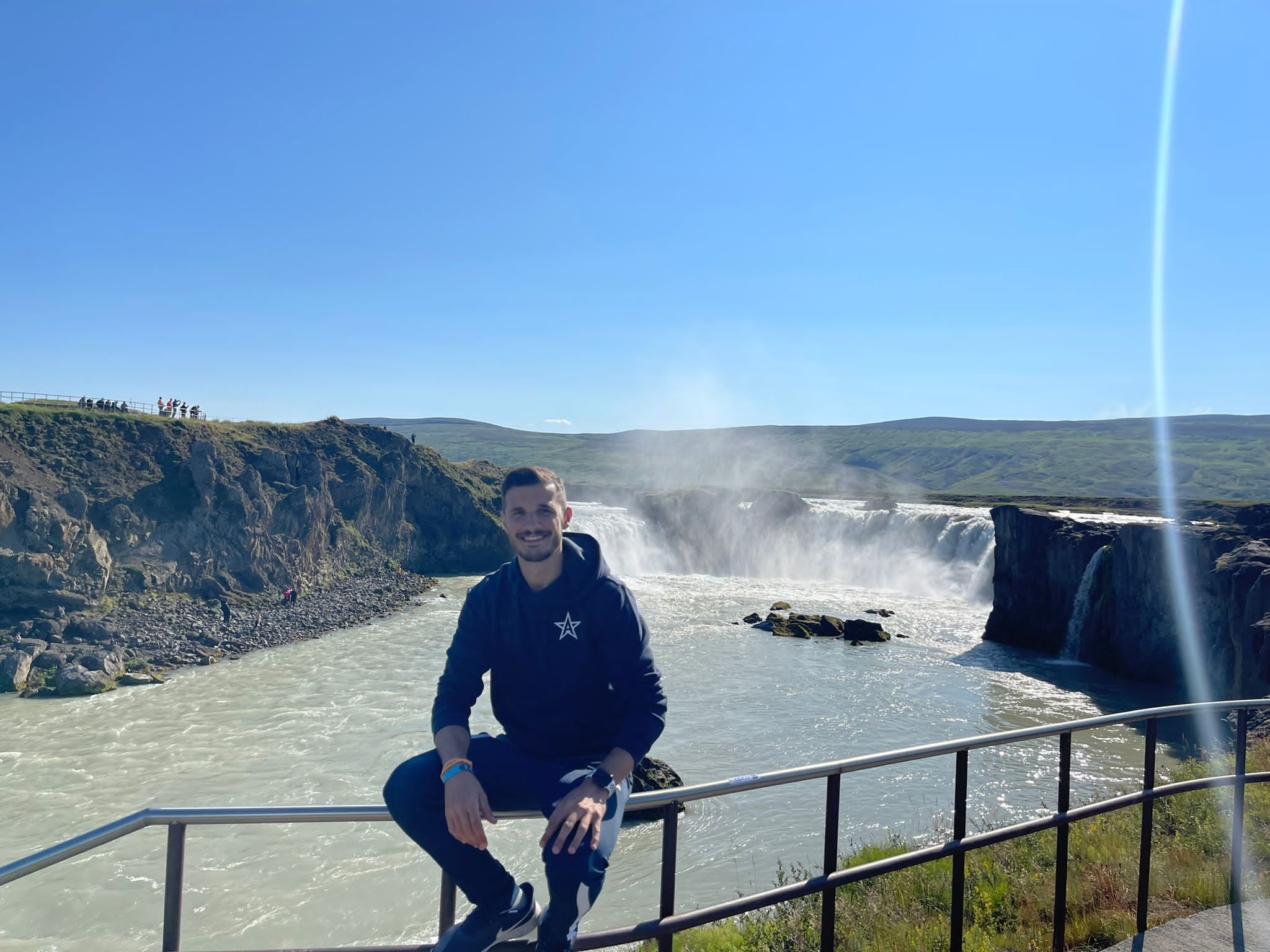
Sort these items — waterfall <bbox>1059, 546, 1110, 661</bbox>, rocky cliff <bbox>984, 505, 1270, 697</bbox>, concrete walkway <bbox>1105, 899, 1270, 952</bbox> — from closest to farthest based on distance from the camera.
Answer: concrete walkway <bbox>1105, 899, 1270, 952</bbox>
rocky cliff <bbox>984, 505, 1270, 697</bbox>
waterfall <bbox>1059, 546, 1110, 661</bbox>

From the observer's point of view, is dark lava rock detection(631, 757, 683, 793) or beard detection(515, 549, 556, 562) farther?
dark lava rock detection(631, 757, 683, 793)

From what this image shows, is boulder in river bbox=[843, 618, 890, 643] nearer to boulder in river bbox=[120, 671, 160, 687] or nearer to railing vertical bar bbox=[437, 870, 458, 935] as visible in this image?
boulder in river bbox=[120, 671, 160, 687]

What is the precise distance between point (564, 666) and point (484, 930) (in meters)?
0.85

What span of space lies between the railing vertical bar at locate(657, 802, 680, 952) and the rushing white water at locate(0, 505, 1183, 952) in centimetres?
857

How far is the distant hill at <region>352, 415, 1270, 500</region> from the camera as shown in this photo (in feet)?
418

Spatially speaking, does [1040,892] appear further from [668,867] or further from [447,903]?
[447,903]

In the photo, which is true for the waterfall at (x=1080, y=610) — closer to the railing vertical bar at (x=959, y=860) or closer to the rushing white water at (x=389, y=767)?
the rushing white water at (x=389, y=767)

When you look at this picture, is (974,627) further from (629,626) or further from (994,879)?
(629,626)

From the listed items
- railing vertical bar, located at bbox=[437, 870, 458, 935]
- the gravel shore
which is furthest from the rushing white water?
railing vertical bar, located at bbox=[437, 870, 458, 935]

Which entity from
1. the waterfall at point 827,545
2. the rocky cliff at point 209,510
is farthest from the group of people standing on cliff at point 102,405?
the waterfall at point 827,545

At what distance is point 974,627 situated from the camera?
3550 centimetres

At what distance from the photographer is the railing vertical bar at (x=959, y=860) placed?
3721mm

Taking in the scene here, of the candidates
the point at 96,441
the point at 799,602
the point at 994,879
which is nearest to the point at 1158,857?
the point at 994,879

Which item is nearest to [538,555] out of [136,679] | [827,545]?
[136,679]
